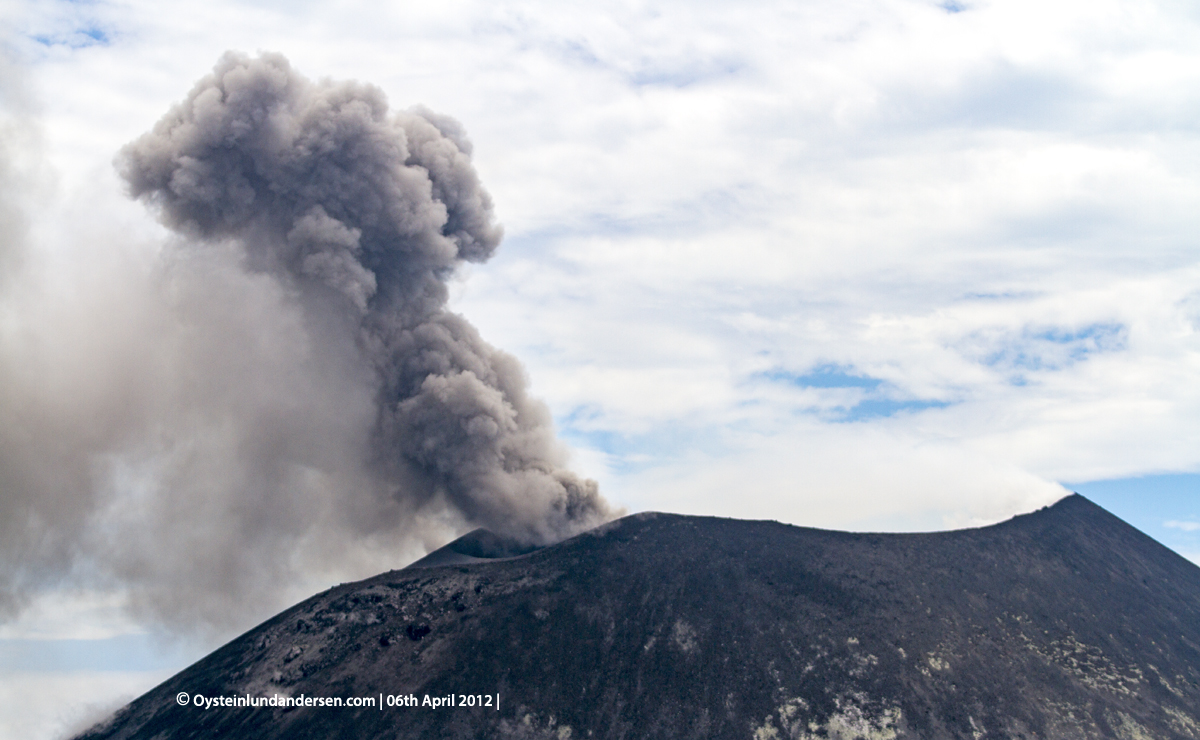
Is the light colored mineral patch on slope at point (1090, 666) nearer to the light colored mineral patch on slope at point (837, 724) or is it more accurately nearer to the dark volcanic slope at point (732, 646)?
the dark volcanic slope at point (732, 646)

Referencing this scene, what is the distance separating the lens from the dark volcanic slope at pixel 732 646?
60.5 m

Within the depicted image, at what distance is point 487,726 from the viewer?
60031 millimetres

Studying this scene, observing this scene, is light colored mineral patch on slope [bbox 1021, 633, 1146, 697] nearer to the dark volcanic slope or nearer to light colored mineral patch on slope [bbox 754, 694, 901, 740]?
the dark volcanic slope

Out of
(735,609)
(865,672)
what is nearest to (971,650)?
(865,672)

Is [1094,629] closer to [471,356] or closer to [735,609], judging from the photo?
[735,609]

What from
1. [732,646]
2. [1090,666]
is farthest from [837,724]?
[1090,666]

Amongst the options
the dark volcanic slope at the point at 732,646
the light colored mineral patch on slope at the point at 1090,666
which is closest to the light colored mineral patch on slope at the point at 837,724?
the dark volcanic slope at the point at 732,646

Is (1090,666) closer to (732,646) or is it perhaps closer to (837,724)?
(837,724)

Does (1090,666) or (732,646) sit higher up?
(732,646)

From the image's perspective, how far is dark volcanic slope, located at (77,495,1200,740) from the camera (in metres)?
60.5

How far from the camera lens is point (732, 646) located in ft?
217

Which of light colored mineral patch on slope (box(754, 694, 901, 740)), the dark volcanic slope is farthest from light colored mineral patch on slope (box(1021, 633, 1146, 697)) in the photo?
light colored mineral patch on slope (box(754, 694, 901, 740))

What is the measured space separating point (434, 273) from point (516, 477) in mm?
24133

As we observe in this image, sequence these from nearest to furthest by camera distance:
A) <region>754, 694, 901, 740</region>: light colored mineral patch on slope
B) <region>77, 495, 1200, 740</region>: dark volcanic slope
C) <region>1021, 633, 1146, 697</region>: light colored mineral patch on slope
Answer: <region>754, 694, 901, 740</region>: light colored mineral patch on slope → <region>77, 495, 1200, 740</region>: dark volcanic slope → <region>1021, 633, 1146, 697</region>: light colored mineral patch on slope
